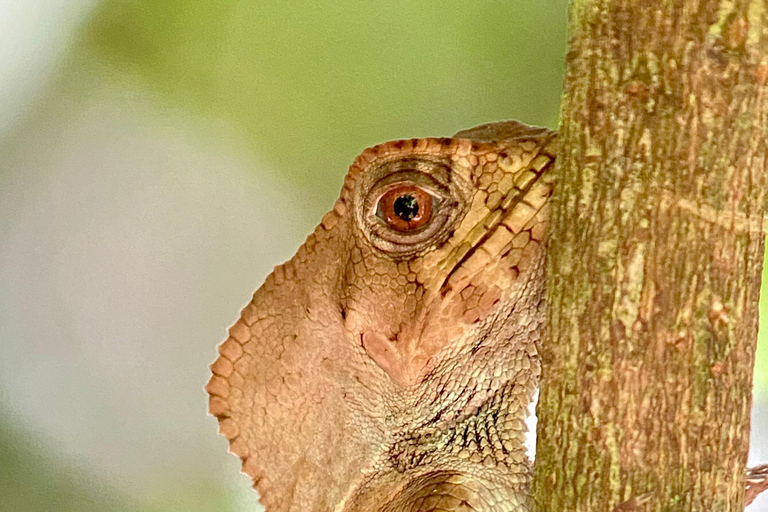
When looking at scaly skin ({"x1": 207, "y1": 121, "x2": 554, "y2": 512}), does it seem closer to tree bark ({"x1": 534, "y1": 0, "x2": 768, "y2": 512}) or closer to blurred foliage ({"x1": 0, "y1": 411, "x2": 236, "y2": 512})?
tree bark ({"x1": 534, "y1": 0, "x2": 768, "y2": 512})

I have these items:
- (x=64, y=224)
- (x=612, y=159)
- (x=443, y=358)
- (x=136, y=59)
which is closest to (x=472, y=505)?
(x=443, y=358)

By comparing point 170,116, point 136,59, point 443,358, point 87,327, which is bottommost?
point 443,358

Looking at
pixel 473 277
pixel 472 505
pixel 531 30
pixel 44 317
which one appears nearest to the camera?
pixel 473 277

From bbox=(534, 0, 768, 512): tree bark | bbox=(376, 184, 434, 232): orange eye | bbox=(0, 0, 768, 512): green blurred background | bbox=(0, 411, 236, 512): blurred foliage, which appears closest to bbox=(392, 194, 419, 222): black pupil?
bbox=(376, 184, 434, 232): orange eye

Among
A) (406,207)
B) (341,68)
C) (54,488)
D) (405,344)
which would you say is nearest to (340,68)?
(341,68)

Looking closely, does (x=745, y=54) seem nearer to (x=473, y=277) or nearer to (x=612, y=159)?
(x=612, y=159)
